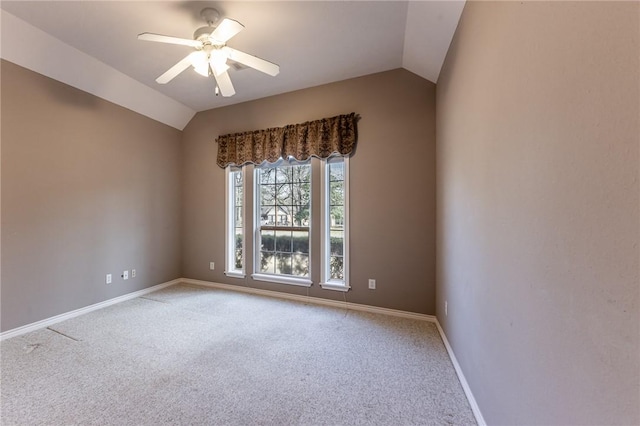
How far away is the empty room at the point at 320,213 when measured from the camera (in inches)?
27.1

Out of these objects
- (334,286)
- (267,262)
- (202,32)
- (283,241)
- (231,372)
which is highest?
(202,32)

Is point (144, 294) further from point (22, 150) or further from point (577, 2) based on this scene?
point (577, 2)

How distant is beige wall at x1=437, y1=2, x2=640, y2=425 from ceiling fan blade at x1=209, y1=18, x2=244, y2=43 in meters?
1.54

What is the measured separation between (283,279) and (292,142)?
1.92m

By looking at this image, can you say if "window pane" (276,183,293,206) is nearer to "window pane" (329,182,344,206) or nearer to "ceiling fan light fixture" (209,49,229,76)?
"window pane" (329,182,344,206)

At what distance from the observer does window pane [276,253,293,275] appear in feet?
11.5

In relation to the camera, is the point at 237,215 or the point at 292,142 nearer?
the point at 292,142

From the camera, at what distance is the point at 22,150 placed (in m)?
2.39

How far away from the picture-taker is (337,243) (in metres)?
3.20

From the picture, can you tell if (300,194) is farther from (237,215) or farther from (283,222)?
(237,215)

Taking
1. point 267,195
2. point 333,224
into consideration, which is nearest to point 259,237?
point 267,195

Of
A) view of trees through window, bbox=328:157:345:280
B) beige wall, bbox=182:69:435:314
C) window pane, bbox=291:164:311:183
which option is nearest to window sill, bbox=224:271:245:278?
beige wall, bbox=182:69:435:314

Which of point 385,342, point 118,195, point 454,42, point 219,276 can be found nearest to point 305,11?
point 454,42

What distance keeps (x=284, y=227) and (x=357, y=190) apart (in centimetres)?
122
